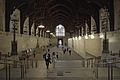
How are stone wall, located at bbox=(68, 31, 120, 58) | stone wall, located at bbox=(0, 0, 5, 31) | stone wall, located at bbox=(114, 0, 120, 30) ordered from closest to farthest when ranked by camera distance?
1. stone wall, located at bbox=(68, 31, 120, 58)
2. stone wall, located at bbox=(114, 0, 120, 30)
3. stone wall, located at bbox=(0, 0, 5, 31)

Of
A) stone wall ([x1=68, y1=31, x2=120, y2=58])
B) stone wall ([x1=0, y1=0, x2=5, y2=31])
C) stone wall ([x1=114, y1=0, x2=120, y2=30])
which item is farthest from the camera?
stone wall ([x1=0, y1=0, x2=5, y2=31])

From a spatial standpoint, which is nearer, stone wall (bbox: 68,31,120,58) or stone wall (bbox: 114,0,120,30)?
stone wall (bbox: 68,31,120,58)

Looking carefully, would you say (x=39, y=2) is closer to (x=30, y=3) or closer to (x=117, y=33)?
(x=30, y=3)

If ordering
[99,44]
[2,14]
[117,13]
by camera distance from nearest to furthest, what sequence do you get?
[117,13]
[2,14]
[99,44]

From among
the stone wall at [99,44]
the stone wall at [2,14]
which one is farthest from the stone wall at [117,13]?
the stone wall at [2,14]

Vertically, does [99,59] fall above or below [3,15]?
below

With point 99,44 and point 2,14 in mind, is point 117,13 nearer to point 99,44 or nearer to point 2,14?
point 99,44

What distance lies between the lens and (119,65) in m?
21.1

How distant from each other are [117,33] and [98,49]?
24.0 feet

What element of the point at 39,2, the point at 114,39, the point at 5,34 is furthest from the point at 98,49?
the point at 5,34

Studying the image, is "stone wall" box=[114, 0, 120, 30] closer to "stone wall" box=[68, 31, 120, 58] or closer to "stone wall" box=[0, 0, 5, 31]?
"stone wall" box=[68, 31, 120, 58]

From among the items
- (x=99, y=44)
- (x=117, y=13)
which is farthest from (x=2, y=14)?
(x=99, y=44)

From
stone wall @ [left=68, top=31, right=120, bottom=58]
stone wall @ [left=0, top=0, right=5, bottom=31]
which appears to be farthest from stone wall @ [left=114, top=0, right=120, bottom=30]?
stone wall @ [left=0, top=0, right=5, bottom=31]

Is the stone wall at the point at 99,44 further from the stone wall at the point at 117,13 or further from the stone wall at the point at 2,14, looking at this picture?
the stone wall at the point at 2,14
